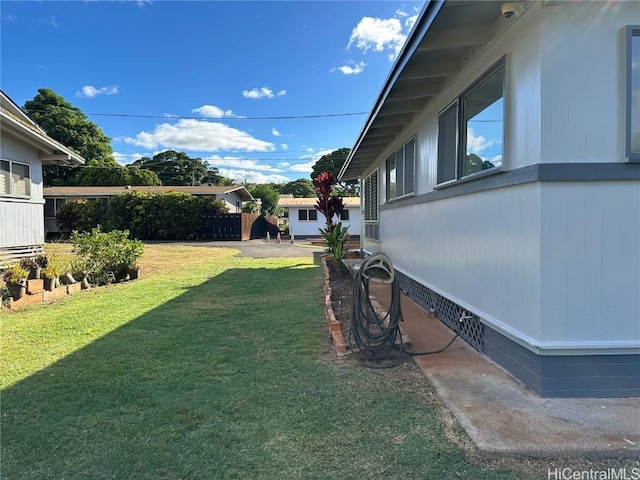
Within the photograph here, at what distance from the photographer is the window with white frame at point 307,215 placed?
3089cm

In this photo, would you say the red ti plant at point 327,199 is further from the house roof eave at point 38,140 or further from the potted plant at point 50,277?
the house roof eave at point 38,140

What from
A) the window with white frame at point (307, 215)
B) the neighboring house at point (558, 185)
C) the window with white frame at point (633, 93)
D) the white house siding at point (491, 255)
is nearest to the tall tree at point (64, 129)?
the window with white frame at point (307, 215)

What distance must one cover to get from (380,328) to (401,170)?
14.5 feet

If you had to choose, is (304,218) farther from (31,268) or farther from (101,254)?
(31,268)

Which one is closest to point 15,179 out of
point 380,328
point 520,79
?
point 380,328

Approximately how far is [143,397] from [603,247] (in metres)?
3.63

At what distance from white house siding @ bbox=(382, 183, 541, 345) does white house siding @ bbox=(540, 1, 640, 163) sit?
421 millimetres

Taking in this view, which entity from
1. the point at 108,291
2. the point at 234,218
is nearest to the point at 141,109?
the point at 234,218

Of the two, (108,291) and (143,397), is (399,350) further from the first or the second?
(108,291)

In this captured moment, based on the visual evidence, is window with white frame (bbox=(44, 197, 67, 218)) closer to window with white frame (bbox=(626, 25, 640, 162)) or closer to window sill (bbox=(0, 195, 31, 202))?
window sill (bbox=(0, 195, 31, 202))

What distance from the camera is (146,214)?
76.7 feet

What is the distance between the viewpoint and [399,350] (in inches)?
152

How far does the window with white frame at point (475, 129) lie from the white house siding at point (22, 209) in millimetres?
9516

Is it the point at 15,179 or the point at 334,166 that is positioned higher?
the point at 334,166
